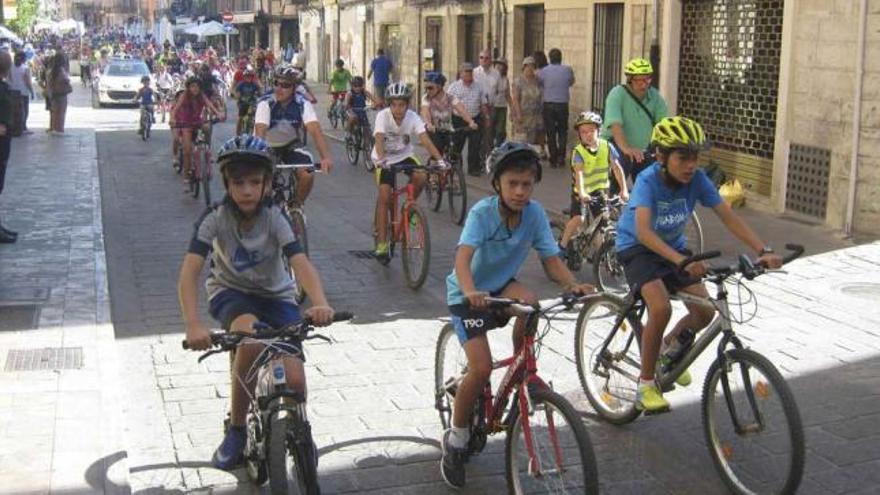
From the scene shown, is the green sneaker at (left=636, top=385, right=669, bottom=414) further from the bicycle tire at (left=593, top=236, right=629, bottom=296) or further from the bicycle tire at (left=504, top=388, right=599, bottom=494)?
the bicycle tire at (left=593, top=236, right=629, bottom=296)

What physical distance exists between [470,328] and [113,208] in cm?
1047

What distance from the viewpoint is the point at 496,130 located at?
18.7 meters

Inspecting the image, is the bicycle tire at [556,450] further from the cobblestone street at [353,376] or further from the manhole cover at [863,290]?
the manhole cover at [863,290]

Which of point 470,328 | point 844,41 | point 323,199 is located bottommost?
point 323,199

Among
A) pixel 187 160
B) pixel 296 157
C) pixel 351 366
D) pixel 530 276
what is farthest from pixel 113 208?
pixel 351 366

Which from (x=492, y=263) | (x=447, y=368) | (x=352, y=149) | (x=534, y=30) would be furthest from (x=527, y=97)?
(x=492, y=263)

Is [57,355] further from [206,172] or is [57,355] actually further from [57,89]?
[57,89]

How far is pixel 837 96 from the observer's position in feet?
40.7

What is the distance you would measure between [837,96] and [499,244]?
8610 millimetres

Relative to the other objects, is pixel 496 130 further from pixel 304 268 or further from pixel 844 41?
pixel 304 268

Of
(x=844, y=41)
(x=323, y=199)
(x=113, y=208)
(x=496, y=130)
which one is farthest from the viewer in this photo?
(x=496, y=130)

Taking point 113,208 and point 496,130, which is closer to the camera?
point 113,208

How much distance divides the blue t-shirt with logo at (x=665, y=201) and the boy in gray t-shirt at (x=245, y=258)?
1.70m

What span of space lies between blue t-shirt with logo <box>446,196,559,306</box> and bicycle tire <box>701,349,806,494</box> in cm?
90
